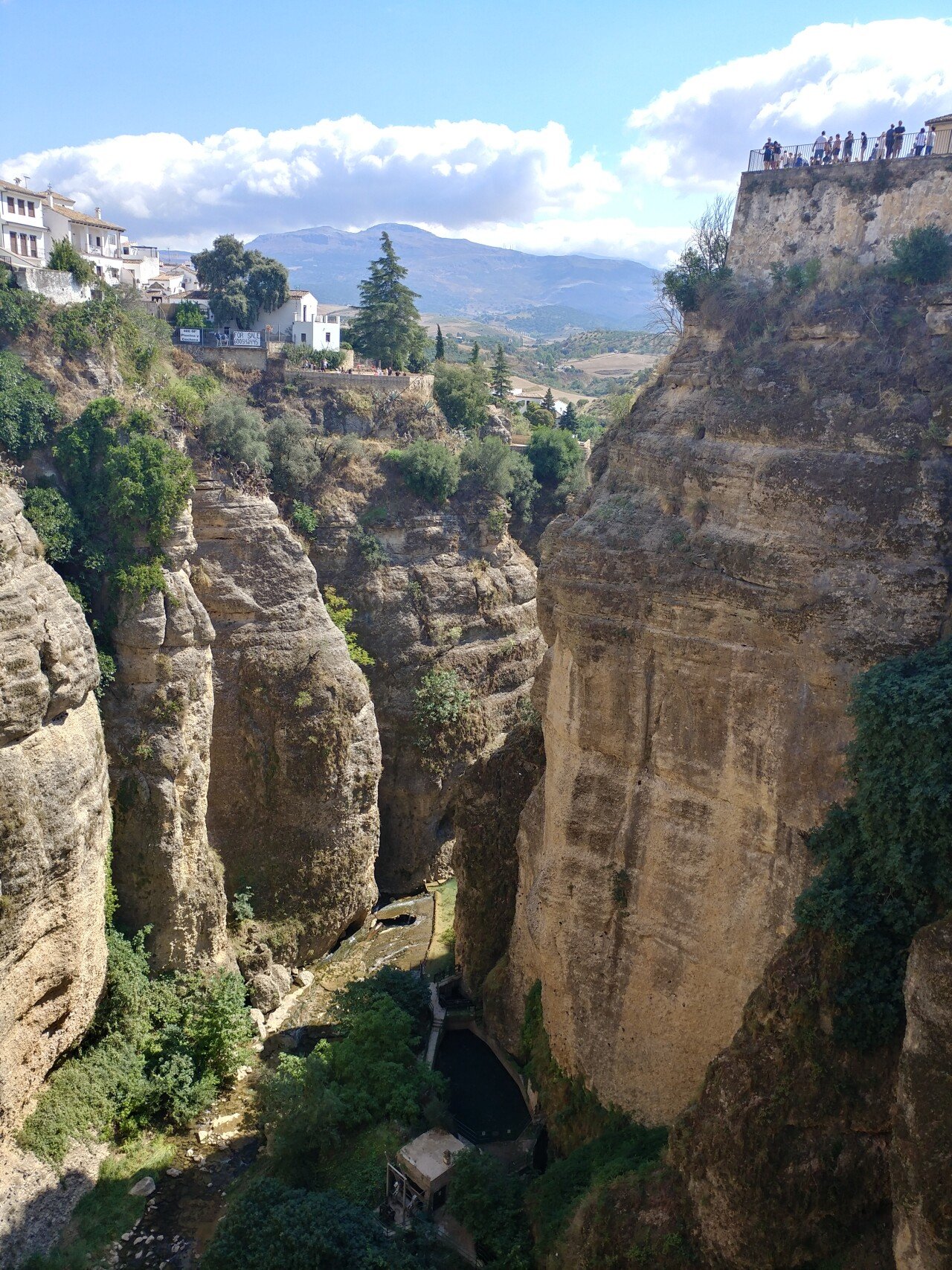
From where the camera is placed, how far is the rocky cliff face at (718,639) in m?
14.3

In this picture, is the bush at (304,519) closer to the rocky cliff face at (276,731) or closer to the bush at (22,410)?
the rocky cliff face at (276,731)

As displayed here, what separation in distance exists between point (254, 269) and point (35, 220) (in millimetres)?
8536

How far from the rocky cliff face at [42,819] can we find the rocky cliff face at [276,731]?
6358 mm

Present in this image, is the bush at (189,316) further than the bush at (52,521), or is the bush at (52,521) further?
the bush at (189,316)

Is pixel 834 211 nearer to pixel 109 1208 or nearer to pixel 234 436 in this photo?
pixel 234 436

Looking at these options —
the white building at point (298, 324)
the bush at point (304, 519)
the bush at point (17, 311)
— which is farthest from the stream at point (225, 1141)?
the white building at point (298, 324)

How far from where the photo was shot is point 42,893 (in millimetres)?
18734

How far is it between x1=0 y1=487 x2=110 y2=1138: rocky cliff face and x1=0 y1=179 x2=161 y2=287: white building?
1630cm

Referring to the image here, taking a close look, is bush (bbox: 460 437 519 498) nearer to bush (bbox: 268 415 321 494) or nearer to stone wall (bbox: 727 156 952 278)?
bush (bbox: 268 415 321 494)

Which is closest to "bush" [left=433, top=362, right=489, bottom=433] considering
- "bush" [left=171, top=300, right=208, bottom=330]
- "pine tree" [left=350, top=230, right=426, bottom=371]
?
"pine tree" [left=350, top=230, right=426, bottom=371]

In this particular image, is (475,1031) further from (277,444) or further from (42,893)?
(277,444)

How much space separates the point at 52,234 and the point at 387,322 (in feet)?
45.1

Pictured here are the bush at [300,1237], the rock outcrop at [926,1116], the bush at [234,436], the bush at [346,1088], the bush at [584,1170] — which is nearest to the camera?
the rock outcrop at [926,1116]

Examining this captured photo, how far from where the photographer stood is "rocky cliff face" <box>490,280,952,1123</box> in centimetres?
1427
